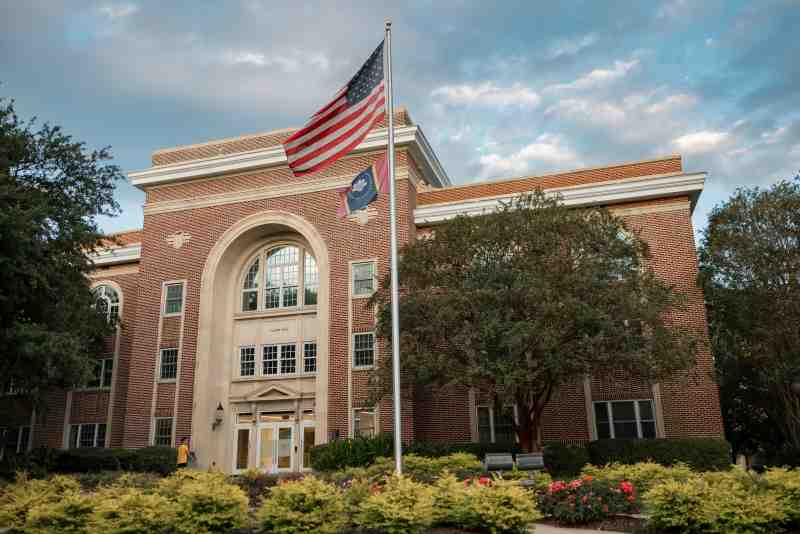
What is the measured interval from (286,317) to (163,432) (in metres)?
6.91

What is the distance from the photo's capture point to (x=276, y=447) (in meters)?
28.9

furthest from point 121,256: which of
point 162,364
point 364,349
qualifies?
point 364,349

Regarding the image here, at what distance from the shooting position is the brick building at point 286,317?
26078 mm

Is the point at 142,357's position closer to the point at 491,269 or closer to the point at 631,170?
the point at 491,269

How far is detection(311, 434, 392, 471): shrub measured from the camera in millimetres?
23922

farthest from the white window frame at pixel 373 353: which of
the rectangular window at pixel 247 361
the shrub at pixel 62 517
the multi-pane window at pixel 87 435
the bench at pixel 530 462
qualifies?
the shrub at pixel 62 517

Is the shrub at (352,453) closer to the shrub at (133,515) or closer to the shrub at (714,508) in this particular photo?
the shrub at (133,515)

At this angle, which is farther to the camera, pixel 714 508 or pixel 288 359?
pixel 288 359

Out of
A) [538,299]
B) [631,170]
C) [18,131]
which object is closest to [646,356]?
[538,299]

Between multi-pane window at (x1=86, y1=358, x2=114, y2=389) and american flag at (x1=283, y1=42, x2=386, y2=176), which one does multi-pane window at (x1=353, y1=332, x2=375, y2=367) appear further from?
multi-pane window at (x1=86, y1=358, x2=114, y2=389)

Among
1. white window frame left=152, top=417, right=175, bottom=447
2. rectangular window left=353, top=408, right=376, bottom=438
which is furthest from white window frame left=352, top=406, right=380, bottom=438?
white window frame left=152, top=417, right=175, bottom=447

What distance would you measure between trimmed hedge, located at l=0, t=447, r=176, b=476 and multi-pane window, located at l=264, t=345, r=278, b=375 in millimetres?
5051

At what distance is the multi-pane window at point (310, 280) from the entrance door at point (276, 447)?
17.3 feet

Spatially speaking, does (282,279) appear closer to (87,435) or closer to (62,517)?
(87,435)
